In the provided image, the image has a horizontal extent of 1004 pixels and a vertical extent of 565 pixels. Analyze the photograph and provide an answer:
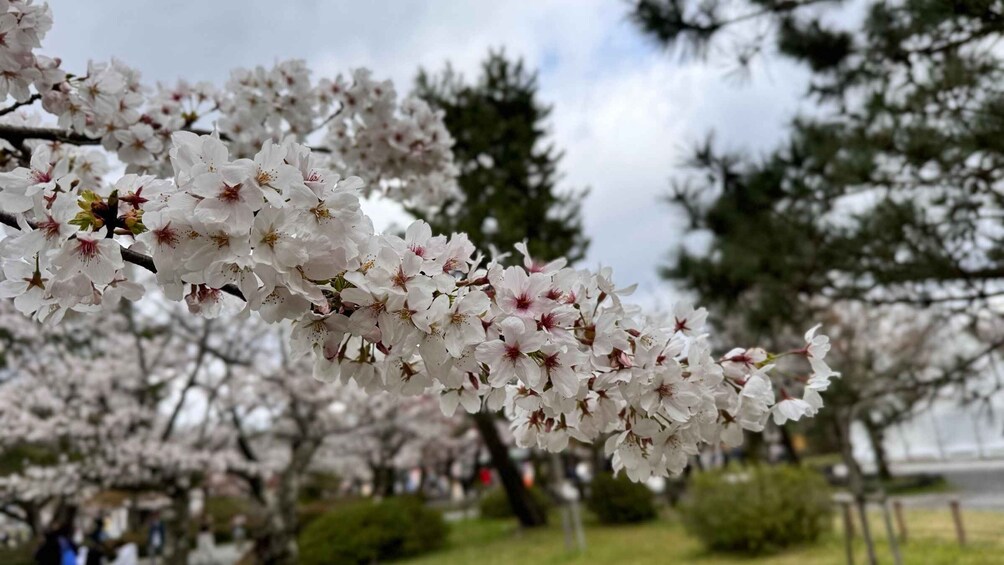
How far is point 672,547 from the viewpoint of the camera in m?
9.37

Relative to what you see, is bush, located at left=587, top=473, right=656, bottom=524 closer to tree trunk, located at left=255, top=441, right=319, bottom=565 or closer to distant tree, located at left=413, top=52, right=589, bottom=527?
distant tree, located at left=413, top=52, right=589, bottom=527

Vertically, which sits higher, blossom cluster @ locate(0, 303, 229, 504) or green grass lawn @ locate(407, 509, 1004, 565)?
blossom cluster @ locate(0, 303, 229, 504)

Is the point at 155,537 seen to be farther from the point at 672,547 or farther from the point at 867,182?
the point at 867,182

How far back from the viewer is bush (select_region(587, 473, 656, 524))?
40.6ft

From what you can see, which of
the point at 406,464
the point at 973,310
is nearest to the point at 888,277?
the point at 973,310

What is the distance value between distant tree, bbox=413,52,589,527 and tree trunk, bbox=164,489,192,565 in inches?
166

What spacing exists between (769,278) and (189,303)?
15.3 feet

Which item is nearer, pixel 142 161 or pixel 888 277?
pixel 142 161

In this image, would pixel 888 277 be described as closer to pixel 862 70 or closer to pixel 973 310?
pixel 973 310

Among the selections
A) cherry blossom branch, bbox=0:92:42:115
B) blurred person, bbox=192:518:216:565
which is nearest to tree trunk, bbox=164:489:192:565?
blurred person, bbox=192:518:216:565

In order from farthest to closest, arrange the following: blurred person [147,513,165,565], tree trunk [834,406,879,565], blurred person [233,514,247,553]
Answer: blurred person [233,514,247,553], blurred person [147,513,165,565], tree trunk [834,406,879,565]

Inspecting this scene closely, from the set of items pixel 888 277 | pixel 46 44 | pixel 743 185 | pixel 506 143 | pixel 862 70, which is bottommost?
pixel 888 277

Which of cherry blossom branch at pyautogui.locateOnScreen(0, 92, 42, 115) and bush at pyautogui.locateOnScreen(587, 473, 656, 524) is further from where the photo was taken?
bush at pyautogui.locateOnScreen(587, 473, 656, 524)

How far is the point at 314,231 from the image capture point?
36.4 inches
